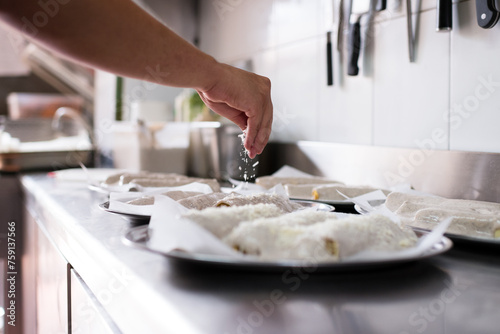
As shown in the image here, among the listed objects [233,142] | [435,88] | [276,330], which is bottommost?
[276,330]

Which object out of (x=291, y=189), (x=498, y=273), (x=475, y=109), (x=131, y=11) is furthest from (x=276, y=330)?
(x=475, y=109)

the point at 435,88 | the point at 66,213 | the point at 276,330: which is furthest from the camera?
the point at 435,88

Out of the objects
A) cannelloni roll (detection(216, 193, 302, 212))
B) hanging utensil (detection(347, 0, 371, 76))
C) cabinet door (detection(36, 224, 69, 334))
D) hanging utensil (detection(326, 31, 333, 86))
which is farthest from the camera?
hanging utensil (detection(326, 31, 333, 86))

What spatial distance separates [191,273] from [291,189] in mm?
619

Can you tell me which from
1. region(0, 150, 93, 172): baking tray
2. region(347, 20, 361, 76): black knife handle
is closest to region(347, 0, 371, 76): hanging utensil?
region(347, 20, 361, 76): black knife handle

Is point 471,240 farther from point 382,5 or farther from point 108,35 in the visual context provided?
point 382,5

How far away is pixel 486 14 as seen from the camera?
3.22ft

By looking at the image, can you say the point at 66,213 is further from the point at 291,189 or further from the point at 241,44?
the point at 241,44

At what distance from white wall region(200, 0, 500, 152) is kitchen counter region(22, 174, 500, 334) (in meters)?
0.51

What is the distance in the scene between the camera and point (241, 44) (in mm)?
2121

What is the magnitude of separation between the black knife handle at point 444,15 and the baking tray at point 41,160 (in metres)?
1.66

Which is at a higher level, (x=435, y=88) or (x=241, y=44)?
(x=241, y=44)

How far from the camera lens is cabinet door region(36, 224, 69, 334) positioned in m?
0.97

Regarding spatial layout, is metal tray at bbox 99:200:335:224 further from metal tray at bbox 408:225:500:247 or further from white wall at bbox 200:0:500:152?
white wall at bbox 200:0:500:152
